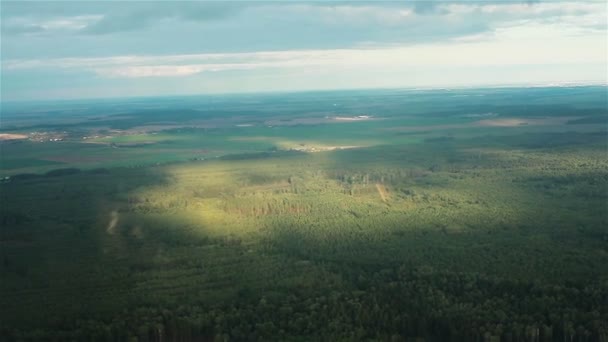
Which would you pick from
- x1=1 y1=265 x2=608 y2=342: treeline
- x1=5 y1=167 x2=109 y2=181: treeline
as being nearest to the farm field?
x1=1 y1=265 x2=608 y2=342: treeline

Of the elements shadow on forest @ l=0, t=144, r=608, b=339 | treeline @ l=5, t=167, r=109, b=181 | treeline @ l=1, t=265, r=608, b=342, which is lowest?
treeline @ l=1, t=265, r=608, b=342

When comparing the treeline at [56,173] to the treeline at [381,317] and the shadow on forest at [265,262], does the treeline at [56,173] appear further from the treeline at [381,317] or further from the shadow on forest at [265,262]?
the treeline at [381,317]

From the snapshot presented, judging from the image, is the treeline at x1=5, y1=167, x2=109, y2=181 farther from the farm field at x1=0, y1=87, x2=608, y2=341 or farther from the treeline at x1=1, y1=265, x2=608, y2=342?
the treeline at x1=1, y1=265, x2=608, y2=342

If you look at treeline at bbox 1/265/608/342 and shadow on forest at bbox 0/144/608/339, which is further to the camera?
shadow on forest at bbox 0/144/608/339

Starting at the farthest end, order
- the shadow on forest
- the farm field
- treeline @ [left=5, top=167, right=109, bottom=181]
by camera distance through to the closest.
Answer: treeline @ [left=5, top=167, right=109, bottom=181], the shadow on forest, the farm field

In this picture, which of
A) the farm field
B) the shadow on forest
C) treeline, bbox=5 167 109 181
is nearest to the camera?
the farm field

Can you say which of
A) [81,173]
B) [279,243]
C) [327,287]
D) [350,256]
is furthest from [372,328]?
[81,173]

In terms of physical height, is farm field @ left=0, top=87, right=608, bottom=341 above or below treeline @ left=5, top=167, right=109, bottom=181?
below

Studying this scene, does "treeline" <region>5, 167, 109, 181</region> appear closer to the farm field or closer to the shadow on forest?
the farm field
